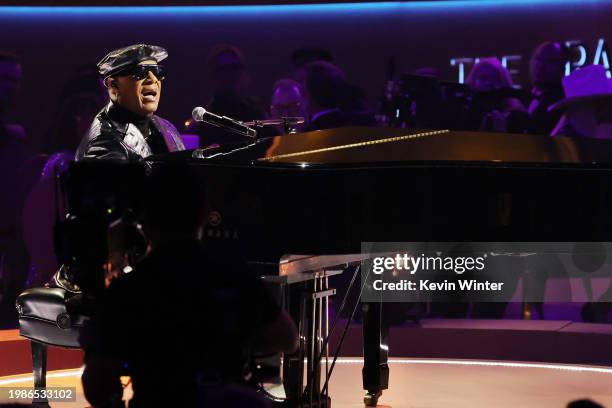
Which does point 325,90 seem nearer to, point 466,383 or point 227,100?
point 227,100

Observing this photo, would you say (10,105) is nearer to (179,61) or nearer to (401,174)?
(179,61)

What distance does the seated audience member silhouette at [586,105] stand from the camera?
713 centimetres

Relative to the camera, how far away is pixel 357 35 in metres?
10.0

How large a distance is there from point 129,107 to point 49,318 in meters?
1.06

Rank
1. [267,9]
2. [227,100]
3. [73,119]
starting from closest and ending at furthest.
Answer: [73,119] → [227,100] → [267,9]

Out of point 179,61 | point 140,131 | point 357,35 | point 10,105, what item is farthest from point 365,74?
point 140,131

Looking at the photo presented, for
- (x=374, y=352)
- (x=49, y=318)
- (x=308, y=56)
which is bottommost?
(x=374, y=352)

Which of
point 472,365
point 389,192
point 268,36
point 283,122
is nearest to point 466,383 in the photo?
point 472,365

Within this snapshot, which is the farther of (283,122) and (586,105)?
(586,105)

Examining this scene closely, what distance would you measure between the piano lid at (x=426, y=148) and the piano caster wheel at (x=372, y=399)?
131 centimetres

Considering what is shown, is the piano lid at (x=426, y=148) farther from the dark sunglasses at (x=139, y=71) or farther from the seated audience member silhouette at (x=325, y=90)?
the seated audience member silhouette at (x=325, y=90)

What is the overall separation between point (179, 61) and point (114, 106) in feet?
16.0

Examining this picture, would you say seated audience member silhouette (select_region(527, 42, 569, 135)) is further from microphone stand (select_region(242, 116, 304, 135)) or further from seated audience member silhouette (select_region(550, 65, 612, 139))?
microphone stand (select_region(242, 116, 304, 135))

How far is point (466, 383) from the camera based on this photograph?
6.31 m
